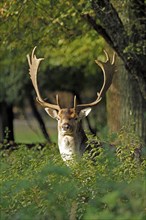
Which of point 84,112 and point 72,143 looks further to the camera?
point 84,112

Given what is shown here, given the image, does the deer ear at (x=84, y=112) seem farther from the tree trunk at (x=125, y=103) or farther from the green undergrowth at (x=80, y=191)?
A: the tree trunk at (x=125, y=103)

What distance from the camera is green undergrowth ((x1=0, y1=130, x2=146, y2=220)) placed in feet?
24.4

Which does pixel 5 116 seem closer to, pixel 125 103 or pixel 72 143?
pixel 125 103

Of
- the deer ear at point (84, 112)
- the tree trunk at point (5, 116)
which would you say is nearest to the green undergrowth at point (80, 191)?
the deer ear at point (84, 112)

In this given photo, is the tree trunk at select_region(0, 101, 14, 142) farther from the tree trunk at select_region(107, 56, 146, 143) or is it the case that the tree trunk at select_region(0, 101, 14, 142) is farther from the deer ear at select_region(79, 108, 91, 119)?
the deer ear at select_region(79, 108, 91, 119)

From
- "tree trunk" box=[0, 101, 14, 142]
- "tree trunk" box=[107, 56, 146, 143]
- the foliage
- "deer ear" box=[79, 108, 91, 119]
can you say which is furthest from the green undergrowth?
"tree trunk" box=[0, 101, 14, 142]

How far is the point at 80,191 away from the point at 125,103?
324 inches

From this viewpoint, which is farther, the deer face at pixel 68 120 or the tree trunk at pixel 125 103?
the tree trunk at pixel 125 103

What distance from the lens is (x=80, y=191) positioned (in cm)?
870

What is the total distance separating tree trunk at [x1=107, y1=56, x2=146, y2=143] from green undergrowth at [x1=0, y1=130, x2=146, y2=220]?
6.53 meters

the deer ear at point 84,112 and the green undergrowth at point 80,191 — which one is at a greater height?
the deer ear at point 84,112

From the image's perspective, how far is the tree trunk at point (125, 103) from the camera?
16641mm

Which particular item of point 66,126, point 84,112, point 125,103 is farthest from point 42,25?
point 66,126

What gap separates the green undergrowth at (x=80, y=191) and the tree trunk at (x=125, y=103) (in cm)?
653
